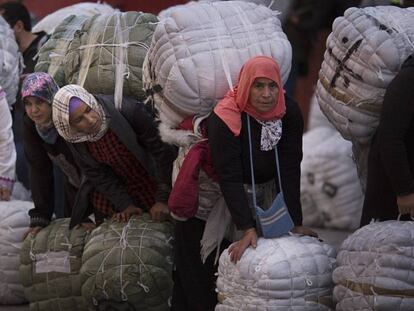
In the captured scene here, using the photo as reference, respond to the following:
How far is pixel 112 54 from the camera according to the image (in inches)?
287

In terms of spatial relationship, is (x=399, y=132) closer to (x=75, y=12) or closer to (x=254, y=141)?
(x=254, y=141)

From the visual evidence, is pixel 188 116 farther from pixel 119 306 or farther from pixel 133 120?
pixel 119 306

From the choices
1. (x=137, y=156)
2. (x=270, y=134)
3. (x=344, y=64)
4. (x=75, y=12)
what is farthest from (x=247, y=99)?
(x=75, y=12)

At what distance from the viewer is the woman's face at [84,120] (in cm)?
673

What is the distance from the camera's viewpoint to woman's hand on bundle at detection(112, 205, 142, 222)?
275 inches

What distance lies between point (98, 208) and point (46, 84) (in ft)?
2.46

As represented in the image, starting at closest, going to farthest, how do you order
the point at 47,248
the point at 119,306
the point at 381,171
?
the point at 381,171
the point at 119,306
the point at 47,248

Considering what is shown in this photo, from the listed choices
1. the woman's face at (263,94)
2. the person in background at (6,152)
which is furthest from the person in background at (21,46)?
the woman's face at (263,94)

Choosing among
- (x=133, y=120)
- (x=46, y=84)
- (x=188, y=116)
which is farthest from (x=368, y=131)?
(x=46, y=84)

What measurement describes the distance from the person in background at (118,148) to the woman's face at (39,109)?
188 mm

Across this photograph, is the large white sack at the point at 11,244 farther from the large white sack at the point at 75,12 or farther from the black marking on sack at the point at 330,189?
the black marking on sack at the point at 330,189

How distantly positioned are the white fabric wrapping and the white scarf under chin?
220 cm

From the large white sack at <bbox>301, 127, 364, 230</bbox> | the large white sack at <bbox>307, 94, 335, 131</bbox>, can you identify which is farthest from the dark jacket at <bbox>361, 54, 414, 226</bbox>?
the large white sack at <bbox>307, 94, 335, 131</bbox>

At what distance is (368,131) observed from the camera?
6320 millimetres
